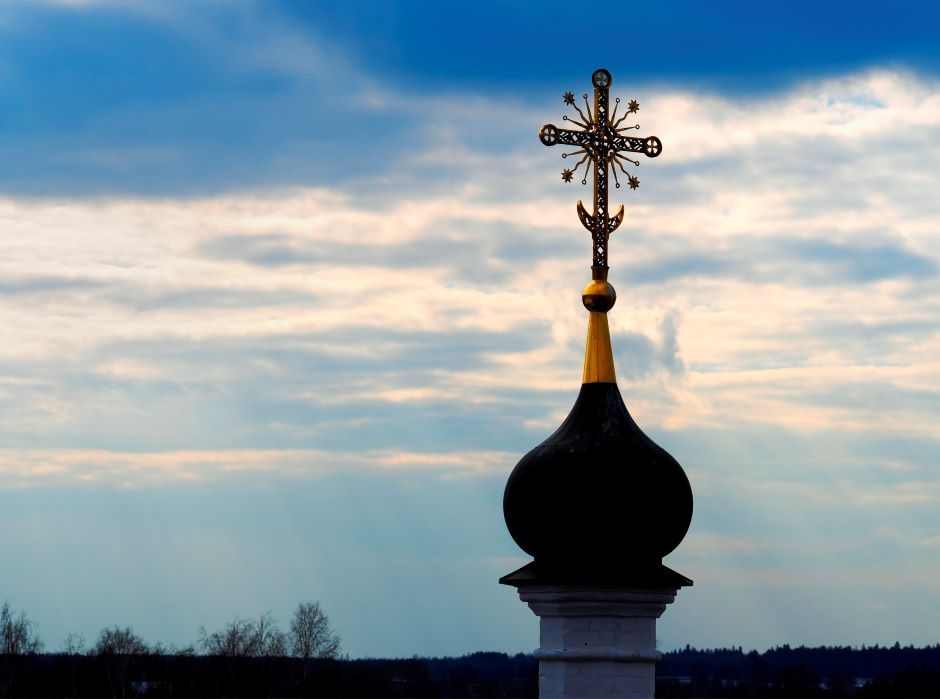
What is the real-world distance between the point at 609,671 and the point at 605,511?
5.39ft

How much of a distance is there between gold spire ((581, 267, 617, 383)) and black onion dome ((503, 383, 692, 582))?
0.67m

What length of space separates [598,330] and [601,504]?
2109 mm

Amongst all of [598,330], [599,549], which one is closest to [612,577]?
[599,549]

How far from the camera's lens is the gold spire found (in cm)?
2028

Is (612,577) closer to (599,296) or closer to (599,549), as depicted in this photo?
(599,549)

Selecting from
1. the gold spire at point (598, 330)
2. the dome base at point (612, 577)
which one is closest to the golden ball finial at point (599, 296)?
the gold spire at point (598, 330)

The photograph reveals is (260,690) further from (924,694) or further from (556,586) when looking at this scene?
(556,586)

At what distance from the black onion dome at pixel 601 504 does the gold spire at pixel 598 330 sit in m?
0.67

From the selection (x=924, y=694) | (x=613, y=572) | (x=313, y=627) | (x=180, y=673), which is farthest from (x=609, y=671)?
(x=924, y=694)

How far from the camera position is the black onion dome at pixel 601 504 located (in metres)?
19.3

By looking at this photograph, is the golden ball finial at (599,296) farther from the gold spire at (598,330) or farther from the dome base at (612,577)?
the dome base at (612,577)

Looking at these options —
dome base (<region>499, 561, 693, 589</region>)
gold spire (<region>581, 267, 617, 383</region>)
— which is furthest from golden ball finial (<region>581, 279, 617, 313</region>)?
dome base (<region>499, 561, 693, 589</region>)

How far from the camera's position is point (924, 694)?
159500mm

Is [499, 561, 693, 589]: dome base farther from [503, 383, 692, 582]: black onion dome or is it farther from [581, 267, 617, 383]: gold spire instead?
[581, 267, 617, 383]: gold spire
